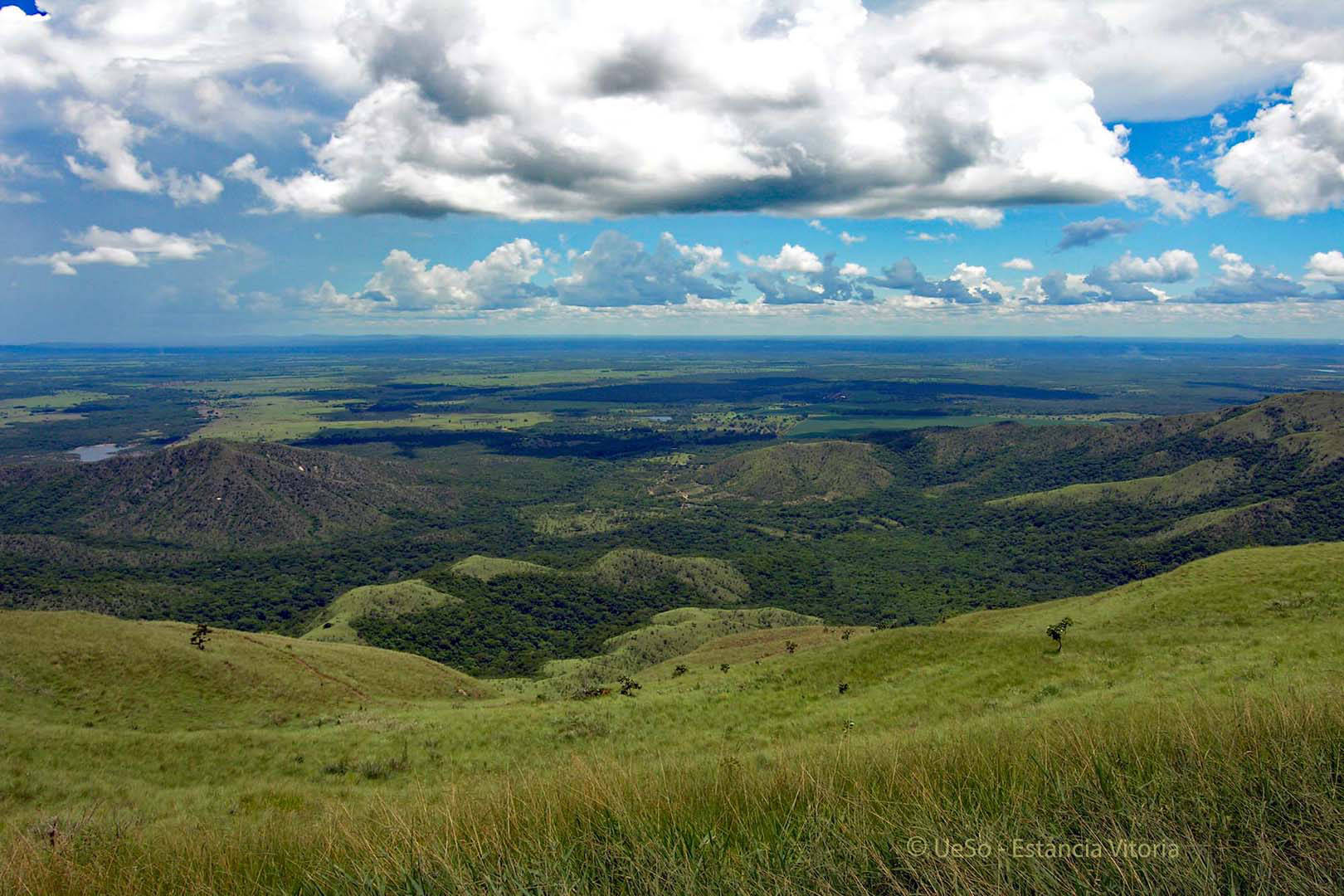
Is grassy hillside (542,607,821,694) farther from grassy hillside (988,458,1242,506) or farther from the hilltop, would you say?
grassy hillside (988,458,1242,506)

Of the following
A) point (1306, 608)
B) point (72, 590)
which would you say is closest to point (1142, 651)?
point (1306, 608)

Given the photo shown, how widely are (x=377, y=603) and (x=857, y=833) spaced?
113 metres

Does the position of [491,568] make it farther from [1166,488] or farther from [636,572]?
[1166,488]

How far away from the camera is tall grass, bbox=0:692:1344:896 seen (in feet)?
14.6

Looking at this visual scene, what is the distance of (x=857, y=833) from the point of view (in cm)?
507

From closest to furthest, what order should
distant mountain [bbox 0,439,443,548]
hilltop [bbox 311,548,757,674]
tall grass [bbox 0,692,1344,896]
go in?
tall grass [bbox 0,692,1344,896], hilltop [bbox 311,548,757,674], distant mountain [bbox 0,439,443,548]

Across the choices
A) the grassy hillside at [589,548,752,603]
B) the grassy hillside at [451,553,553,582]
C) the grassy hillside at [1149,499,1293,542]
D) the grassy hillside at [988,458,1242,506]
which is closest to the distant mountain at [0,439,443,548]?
the grassy hillside at [451,553,553,582]

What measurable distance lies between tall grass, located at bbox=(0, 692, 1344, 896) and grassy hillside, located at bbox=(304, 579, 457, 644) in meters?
94.5

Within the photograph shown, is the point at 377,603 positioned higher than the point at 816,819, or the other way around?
the point at 816,819

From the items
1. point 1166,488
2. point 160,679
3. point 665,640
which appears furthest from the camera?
point 1166,488

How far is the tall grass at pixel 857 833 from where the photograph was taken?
14.6 feet

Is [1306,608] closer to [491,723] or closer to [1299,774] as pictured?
[1299,774]

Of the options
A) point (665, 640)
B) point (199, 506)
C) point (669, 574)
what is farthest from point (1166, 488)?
point (199, 506)

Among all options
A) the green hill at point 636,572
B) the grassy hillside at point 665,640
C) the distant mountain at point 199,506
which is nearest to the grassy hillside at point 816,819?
the grassy hillside at point 665,640
